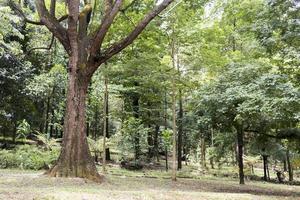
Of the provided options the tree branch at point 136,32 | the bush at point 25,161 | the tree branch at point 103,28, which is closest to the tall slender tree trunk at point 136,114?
the bush at point 25,161

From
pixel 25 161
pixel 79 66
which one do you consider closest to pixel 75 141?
pixel 79 66

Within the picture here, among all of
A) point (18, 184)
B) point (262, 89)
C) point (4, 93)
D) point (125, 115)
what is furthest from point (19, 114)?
point (262, 89)

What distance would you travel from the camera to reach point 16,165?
16.2 meters

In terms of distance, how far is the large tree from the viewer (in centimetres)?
1038

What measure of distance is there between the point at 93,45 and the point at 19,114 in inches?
588

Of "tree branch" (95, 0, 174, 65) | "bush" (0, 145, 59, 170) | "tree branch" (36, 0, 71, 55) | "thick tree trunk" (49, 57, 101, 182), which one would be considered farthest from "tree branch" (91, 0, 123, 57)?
"bush" (0, 145, 59, 170)

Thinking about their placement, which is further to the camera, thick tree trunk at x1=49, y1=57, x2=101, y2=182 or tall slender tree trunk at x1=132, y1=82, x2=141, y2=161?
tall slender tree trunk at x1=132, y1=82, x2=141, y2=161

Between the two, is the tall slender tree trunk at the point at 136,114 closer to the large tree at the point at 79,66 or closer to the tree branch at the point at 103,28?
the large tree at the point at 79,66

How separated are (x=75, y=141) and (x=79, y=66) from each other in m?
2.24

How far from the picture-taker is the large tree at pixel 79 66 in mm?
10383

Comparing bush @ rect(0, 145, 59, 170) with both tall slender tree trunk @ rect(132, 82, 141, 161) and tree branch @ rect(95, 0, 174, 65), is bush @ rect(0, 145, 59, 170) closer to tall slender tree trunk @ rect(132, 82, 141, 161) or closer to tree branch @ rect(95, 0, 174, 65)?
tall slender tree trunk @ rect(132, 82, 141, 161)

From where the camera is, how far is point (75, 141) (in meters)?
10.5

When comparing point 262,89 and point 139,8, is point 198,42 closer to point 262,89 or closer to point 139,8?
point 139,8

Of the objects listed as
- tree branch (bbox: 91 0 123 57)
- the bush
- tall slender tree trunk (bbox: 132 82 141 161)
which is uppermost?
tree branch (bbox: 91 0 123 57)
